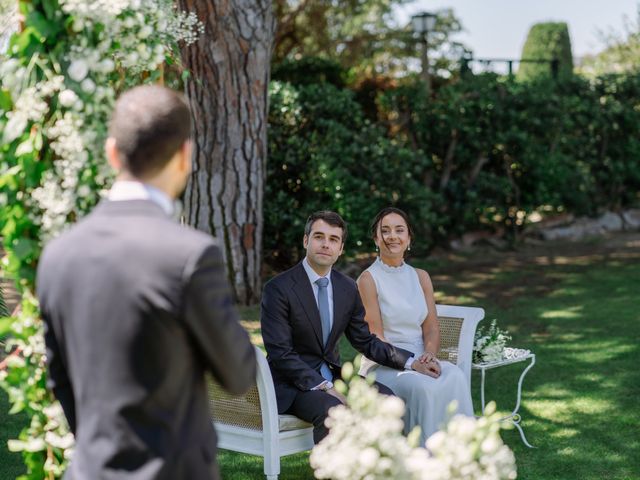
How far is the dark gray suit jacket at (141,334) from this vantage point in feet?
Answer: 6.63

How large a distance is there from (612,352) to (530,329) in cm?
117

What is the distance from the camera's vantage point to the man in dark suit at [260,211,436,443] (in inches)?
181

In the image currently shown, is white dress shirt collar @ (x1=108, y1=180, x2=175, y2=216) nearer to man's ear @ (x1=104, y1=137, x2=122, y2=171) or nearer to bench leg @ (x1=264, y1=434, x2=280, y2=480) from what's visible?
man's ear @ (x1=104, y1=137, x2=122, y2=171)

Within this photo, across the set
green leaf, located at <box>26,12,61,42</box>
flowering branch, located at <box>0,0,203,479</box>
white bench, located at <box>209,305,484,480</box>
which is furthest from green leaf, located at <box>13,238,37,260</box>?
white bench, located at <box>209,305,484,480</box>

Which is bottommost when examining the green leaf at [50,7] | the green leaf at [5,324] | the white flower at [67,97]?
the green leaf at [5,324]

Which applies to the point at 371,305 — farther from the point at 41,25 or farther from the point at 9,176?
the point at 41,25

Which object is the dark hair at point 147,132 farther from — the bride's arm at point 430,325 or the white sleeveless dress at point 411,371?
the bride's arm at point 430,325

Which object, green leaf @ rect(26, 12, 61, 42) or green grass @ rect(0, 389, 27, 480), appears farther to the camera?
green grass @ rect(0, 389, 27, 480)

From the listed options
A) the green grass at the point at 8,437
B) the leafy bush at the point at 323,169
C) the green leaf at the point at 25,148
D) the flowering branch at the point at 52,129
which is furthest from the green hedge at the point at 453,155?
the green leaf at the point at 25,148

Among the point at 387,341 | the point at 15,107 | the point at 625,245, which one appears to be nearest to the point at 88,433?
the point at 15,107

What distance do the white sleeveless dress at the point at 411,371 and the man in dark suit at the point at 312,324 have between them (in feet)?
0.72

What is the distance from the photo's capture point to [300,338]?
4.75m

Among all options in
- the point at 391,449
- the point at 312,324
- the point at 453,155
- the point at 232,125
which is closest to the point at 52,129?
the point at 391,449

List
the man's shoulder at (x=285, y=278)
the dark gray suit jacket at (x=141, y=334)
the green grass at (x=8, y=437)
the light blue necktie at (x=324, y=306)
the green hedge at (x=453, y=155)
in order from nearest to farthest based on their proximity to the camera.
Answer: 1. the dark gray suit jacket at (x=141, y=334)
2. the man's shoulder at (x=285, y=278)
3. the light blue necktie at (x=324, y=306)
4. the green grass at (x=8, y=437)
5. the green hedge at (x=453, y=155)
